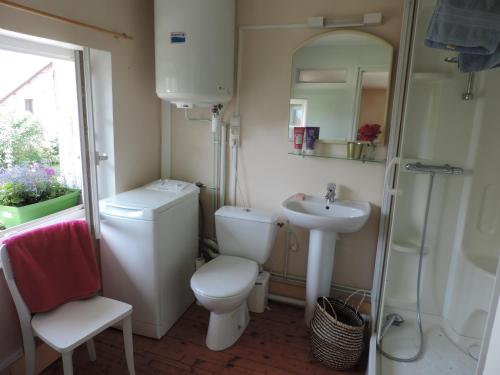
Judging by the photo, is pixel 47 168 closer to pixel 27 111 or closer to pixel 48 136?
pixel 48 136

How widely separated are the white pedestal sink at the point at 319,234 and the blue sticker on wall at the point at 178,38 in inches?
46.4

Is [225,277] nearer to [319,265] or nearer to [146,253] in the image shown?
[146,253]

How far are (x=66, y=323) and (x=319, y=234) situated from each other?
1456 millimetres

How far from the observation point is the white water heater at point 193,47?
2.04 metres

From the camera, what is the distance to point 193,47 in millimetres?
2059

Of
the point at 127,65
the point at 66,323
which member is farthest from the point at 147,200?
the point at 127,65

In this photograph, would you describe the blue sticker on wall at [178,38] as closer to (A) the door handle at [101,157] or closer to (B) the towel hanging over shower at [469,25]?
(A) the door handle at [101,157]

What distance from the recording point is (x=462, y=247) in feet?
6.61

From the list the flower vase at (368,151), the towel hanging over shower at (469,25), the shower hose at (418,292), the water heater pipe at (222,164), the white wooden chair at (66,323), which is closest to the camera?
the towel hanging over shower at (469,25)

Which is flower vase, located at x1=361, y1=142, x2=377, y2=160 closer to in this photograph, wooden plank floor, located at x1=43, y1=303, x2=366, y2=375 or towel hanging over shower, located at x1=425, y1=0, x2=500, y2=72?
towel hanging over shower, located at x1=425, y1=0, x2=500, y2=72

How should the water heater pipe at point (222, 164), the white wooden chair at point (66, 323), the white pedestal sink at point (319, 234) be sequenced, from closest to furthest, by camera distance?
the white wooden chair at point (66, 323)
the white pedestal sink at point (319, 234)
the water heater pipe at point (222, 164)

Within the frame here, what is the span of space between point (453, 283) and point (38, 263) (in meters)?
2.31

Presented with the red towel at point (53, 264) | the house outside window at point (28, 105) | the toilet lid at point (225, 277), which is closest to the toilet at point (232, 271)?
the toilet lid at point (225, 277)

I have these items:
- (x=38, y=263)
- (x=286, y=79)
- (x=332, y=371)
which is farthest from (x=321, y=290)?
(x=38, y=263)
